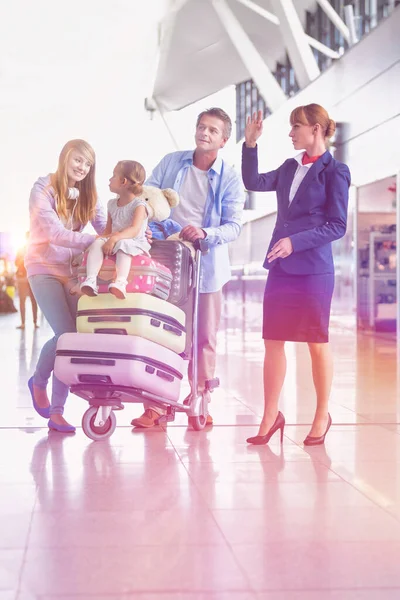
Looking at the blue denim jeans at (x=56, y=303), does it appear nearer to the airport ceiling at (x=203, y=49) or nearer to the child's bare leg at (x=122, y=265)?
the child's bare leg at (x=122, y=265)

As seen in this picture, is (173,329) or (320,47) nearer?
(173,329)

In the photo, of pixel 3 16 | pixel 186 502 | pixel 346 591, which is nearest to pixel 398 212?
pixel 186 502

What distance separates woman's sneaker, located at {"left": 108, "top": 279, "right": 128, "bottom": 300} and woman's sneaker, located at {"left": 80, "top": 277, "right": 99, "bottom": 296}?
96mm

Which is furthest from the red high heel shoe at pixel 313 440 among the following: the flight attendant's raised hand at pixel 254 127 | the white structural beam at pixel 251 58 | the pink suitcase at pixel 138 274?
the white structural beam at pixel 251 58

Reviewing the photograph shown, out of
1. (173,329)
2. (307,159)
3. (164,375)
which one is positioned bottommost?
(164,375)

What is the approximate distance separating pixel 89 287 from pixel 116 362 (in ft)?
1.33

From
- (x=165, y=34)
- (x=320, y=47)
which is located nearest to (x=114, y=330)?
(x=320, y=47)

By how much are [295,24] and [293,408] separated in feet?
44.2

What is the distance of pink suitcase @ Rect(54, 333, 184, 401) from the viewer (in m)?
4.53

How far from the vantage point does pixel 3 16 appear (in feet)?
77.1

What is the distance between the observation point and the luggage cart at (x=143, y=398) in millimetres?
4648

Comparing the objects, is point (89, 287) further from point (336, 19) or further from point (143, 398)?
point (336, 19)

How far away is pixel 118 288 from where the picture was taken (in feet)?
14.8

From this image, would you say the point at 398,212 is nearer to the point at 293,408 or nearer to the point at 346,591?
the point at 293,408
